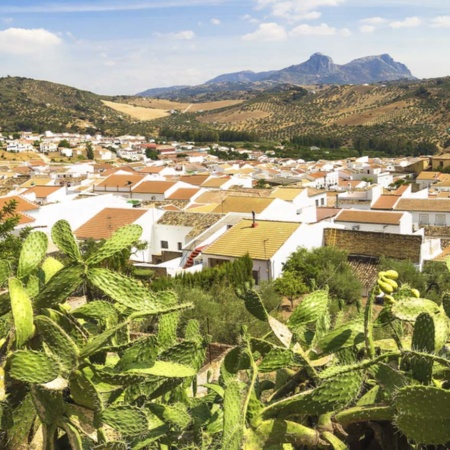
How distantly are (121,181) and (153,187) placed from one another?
4949 mm

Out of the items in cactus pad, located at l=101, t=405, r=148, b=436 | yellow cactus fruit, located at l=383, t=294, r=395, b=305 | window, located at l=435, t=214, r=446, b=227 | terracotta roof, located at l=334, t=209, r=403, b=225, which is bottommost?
window, located at l=435, t=214, r=446, b=227

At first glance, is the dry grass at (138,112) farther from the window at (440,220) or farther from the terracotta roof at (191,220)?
the terracotta roof at (191,220)

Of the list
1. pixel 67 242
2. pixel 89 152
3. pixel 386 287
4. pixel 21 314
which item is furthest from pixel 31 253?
pixel 89 152

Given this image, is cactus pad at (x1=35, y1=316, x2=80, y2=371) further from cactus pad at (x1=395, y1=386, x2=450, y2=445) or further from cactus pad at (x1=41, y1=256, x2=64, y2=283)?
cactus pad at (x1=395, y1=386, x2=450, y2=445)

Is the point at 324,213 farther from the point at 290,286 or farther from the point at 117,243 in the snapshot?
the point at 117,243

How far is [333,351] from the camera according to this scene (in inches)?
94.2

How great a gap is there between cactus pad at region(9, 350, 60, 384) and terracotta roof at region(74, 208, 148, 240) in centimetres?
2376

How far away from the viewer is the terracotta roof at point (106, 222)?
25547mm

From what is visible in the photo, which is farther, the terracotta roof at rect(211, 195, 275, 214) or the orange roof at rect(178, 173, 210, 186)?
the orange roof at rect(178, 173, 210, 186)

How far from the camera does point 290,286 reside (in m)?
17.5

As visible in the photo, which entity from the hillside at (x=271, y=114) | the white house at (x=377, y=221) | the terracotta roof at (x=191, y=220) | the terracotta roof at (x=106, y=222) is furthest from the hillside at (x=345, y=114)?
the terracotta roof at (x=106, y=222)

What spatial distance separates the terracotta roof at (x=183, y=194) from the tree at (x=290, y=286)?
18.3 m

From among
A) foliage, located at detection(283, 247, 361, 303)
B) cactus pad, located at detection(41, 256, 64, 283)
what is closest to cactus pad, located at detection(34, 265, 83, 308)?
cactus pad, located at detection(41, 256, 64, 283)

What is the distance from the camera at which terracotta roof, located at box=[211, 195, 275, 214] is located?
26864mm
